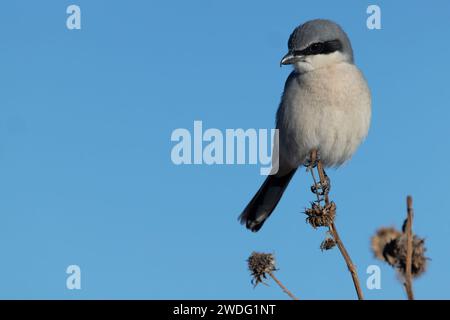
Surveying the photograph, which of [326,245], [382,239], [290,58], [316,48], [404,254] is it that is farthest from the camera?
[316,48]

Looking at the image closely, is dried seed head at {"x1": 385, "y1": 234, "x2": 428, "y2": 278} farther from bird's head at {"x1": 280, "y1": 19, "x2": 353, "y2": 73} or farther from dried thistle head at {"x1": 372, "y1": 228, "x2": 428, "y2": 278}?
bird's head at {"x1": 280, "y1": 19, "x2": 353, "y2": 73}

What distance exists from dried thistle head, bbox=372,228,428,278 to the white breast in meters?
2.99

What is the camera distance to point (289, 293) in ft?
7.98

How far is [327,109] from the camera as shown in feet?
18.3

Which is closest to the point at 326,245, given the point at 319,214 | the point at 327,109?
the point at 319,214

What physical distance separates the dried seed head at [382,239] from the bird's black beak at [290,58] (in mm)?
3032

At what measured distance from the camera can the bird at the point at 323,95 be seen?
5535 mm

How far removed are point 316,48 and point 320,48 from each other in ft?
0.15

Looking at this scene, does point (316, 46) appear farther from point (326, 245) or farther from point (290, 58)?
point (326, 245)

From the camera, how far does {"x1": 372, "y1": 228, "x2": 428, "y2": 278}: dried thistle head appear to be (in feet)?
7.63

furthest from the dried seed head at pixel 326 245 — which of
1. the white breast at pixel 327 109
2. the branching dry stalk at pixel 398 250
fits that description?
the white breast at pixel 327 109

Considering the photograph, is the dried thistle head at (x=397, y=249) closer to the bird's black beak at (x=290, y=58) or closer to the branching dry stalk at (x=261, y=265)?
the branching dry stalk at (x=261, y=265)
